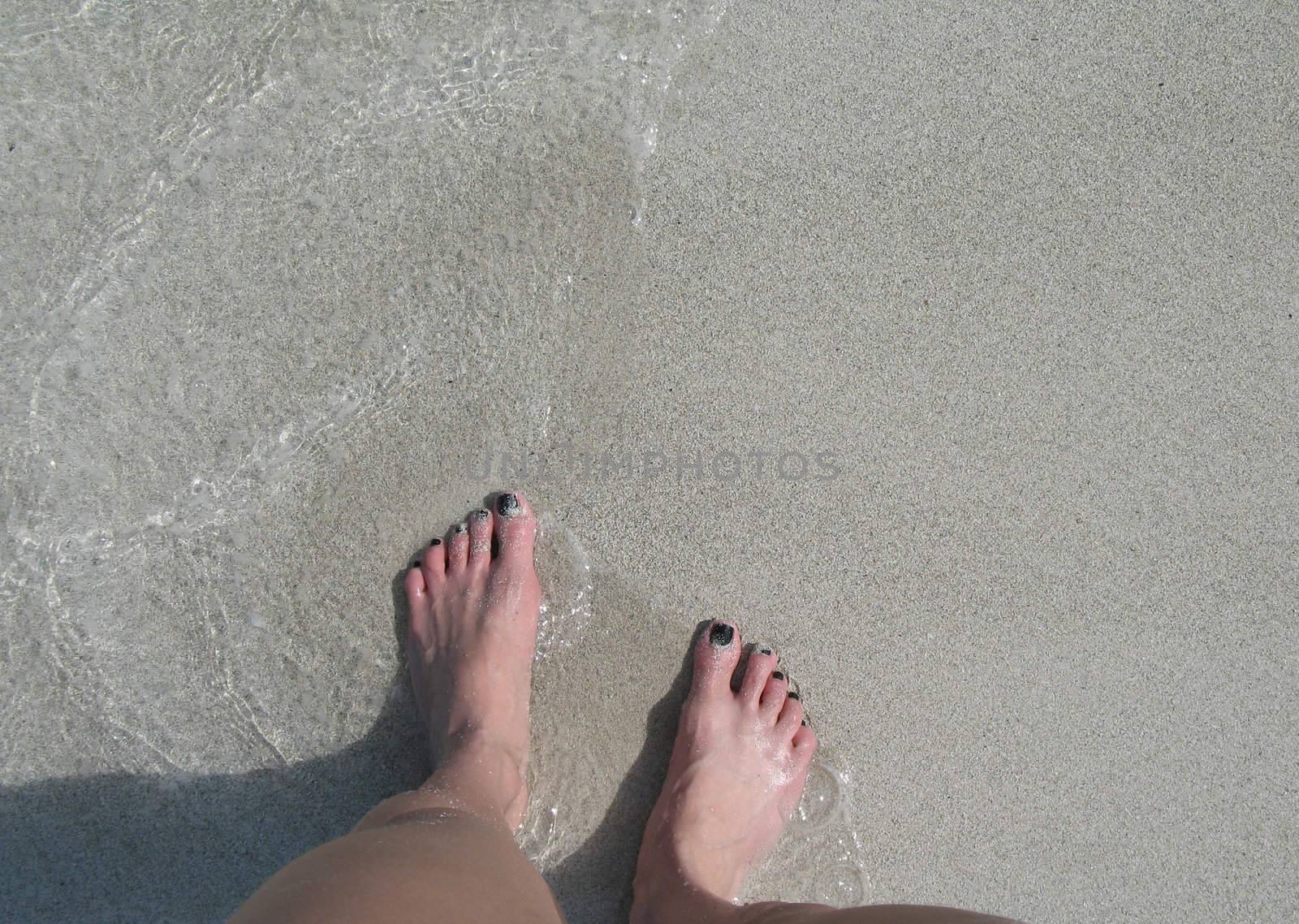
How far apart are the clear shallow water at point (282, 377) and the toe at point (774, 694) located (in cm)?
24

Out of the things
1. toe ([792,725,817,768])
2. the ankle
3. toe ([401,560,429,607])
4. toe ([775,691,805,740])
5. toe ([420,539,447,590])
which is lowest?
the ankle

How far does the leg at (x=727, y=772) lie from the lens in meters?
1.89

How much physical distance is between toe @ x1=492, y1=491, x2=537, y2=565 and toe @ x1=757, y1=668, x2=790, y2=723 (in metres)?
0.64

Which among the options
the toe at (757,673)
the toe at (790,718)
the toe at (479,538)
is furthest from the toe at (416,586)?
the toe at (790,718)

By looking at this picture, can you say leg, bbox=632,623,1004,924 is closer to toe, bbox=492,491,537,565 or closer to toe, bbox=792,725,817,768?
toe, bbox=792,725,817,768

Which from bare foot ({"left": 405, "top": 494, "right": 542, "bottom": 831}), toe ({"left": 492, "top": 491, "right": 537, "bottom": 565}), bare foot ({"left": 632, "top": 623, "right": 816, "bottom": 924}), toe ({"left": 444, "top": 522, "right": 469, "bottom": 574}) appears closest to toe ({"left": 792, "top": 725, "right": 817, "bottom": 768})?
bare foot ({"left": 632, "top": 623, "right": 816, "bottom": 924})

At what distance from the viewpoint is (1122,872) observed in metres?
1.89

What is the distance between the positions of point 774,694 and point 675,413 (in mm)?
707

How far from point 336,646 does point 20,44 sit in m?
1.60

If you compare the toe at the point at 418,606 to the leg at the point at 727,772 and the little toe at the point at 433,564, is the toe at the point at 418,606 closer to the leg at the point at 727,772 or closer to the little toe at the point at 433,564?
the little toe at the point at 433,564

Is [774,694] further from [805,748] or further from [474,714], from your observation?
[474,714]

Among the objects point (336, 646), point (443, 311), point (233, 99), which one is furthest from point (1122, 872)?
point (233, 99)

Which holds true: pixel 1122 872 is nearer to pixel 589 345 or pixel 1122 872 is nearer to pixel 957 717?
pixel 957 717

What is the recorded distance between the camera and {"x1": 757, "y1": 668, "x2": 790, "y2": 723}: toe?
1.95 m
